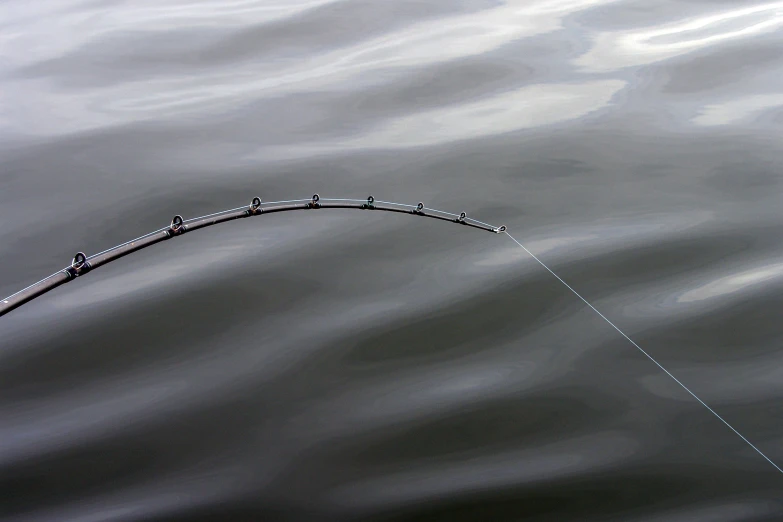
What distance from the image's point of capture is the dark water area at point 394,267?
167 inches

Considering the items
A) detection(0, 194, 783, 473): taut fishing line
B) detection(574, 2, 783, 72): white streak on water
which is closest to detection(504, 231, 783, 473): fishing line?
detection(0, 194, 783, 473): taut fishing line

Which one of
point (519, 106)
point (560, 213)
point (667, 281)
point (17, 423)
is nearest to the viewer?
point (17, 423)

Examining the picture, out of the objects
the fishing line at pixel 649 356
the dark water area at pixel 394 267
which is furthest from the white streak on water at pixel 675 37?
the fishing line at pixel 649 356

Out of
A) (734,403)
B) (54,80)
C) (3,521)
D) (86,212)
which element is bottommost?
(734,403)

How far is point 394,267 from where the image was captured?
17.6 feet

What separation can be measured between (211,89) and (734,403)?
15.9 ft

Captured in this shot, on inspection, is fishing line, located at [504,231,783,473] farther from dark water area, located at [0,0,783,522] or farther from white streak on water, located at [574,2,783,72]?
white streak on water, located at [574,2,783,72]

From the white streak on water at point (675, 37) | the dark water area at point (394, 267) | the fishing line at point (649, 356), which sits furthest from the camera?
the white streak on water at point (675, 37)

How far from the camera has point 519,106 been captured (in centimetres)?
661

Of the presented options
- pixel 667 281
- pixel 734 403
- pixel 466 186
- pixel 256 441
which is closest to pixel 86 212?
pixel 256 441

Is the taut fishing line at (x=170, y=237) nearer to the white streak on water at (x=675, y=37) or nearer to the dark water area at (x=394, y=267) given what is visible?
the dark water area at (x=394, y=267)

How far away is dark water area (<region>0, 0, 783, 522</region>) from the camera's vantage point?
424 cm

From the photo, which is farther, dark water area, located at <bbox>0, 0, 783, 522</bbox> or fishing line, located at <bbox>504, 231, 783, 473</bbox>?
fishing line, located at <bbox>504, 231, 783, 473</bbox>

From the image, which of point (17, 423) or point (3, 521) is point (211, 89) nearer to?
point (17, 423)
